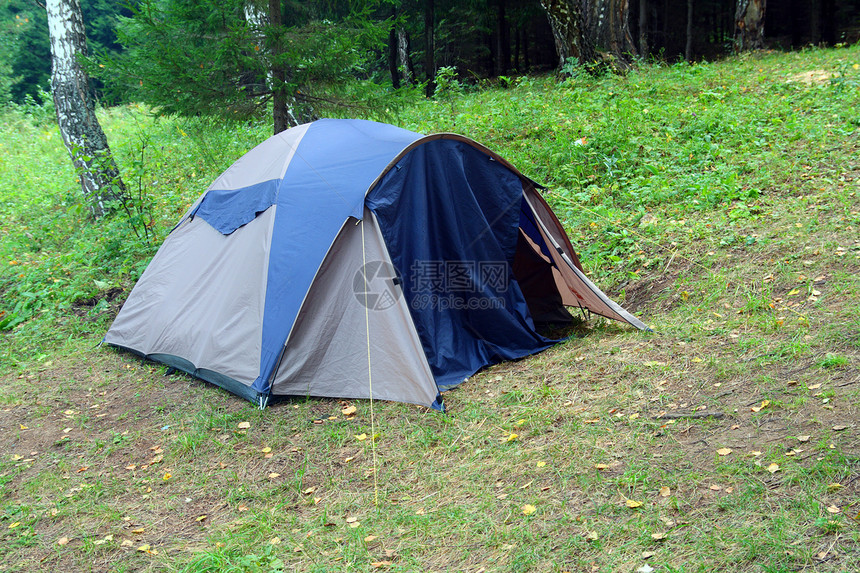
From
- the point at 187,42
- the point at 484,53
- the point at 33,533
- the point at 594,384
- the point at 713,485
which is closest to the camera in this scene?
the point at 713,485

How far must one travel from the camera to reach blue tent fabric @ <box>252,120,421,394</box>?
4.70 metres

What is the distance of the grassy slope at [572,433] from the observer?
9.98 ft

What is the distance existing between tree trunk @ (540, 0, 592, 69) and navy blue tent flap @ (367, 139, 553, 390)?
7.70m

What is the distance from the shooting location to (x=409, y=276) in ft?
16.4

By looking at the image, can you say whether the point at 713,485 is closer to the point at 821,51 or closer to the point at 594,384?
the point at 594,384


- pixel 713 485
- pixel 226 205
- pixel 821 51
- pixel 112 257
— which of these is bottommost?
pixel 713 485

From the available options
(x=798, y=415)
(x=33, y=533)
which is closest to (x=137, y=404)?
(x=33, y=533)

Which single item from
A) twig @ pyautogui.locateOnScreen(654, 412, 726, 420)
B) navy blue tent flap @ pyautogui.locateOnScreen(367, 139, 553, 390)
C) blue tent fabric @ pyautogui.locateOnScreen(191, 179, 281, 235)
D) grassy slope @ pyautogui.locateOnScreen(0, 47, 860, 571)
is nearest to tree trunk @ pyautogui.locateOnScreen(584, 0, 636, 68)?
grassy slope @ pyautogui.locateOnScreen(0, 47, 860, 571)

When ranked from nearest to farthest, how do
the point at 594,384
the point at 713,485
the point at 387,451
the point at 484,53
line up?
the point at 713,485 < the point at 387,451 < the point at 594,384 < the point at 484,53

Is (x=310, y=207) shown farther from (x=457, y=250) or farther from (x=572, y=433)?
(x=572, y=433)

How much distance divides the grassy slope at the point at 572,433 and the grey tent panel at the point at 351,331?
0.19m

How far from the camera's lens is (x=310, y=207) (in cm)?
499

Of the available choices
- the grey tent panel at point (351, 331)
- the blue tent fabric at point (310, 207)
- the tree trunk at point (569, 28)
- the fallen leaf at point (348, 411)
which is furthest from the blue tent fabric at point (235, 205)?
the tree trunk at point (569, 28)

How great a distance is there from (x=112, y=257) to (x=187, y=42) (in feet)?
9.72
